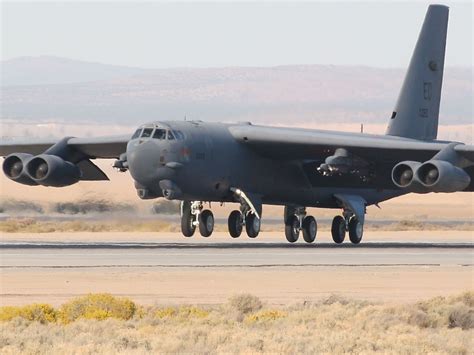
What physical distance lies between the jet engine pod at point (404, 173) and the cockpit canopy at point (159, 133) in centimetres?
644

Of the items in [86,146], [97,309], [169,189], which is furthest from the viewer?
[86,146]

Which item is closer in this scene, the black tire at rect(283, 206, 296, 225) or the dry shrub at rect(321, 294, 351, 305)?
the dry shrub at rect(321, 294, 351, 305)

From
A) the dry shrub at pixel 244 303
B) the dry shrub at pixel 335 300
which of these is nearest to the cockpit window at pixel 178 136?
the dry shrub at pixel 335 300

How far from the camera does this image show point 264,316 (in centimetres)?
2112

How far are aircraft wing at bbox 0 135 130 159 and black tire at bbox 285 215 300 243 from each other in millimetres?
5960

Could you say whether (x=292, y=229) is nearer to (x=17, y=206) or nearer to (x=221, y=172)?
(x=221, y=172)

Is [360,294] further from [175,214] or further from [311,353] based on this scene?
[175,214]

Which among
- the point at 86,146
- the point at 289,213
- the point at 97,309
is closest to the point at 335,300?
the point at 97,309

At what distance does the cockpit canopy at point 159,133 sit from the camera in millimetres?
40469

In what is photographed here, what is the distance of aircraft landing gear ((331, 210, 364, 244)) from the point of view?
45.8 metres

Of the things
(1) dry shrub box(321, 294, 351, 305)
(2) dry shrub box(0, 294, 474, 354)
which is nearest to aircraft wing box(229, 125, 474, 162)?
(1) dry shrub box(321, 294, 351, 305)

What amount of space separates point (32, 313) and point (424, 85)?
3072 centimetres

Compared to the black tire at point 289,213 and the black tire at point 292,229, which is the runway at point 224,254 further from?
the black tire at point 289,213

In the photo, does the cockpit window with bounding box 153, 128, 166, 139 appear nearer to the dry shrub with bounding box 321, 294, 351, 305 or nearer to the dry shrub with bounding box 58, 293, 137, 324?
the dry shrub with bounding box 321, 294, 351, 305
